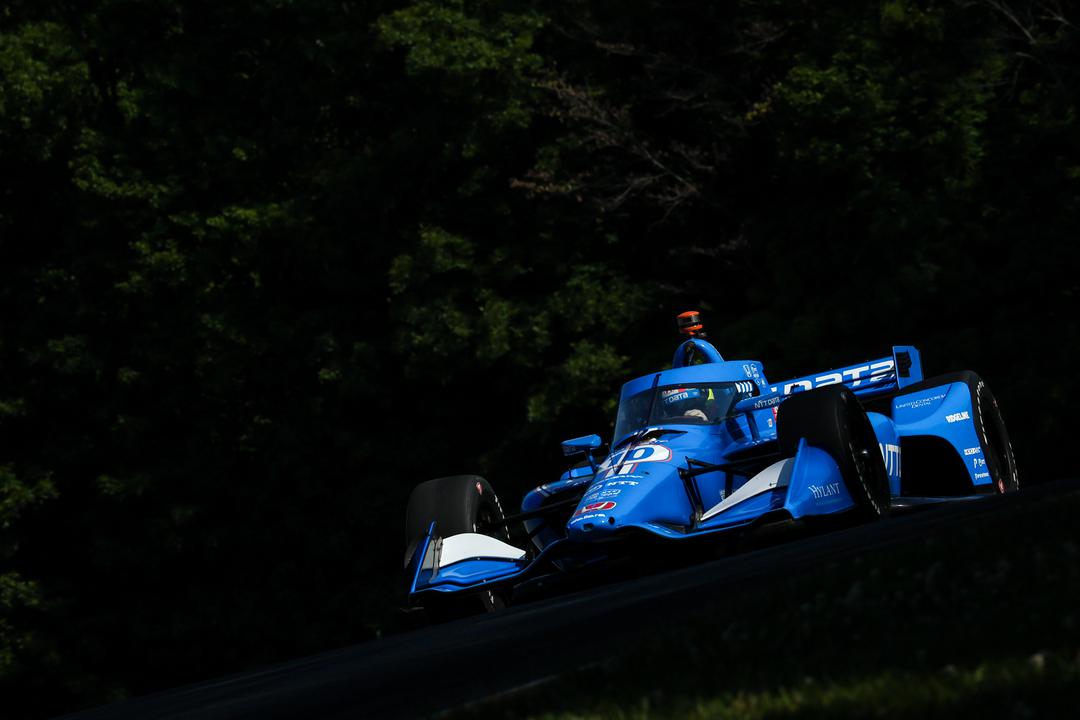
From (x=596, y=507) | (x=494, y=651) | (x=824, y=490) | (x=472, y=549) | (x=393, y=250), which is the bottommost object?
(x=494, y=651)

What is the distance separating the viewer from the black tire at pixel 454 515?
45.7 ft

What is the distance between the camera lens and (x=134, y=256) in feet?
95.2

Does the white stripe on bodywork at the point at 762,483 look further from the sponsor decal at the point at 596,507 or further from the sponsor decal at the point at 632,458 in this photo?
the sponsor decal at the point at 596,507

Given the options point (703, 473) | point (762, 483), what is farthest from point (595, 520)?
point (703, 473)

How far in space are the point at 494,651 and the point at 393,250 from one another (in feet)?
67.9

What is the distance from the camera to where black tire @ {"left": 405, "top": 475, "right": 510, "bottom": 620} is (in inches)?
548

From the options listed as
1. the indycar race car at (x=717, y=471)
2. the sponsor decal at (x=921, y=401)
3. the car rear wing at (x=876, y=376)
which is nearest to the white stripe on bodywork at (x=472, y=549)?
the indycar race car at (x=717, y=471)

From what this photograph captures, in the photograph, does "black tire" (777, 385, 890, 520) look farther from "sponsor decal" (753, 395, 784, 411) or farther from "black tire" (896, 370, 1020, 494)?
"black tire" (896, 370, 1020, 494)

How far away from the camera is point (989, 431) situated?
1525 cm

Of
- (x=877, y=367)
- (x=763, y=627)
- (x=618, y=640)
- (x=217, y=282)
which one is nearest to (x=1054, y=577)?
(x=763, y=627)

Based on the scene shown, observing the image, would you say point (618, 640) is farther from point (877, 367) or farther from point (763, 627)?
point (877, 367)

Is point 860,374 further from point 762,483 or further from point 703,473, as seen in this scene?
point 762,483

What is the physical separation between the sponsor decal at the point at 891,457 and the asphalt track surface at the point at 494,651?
2.72 metres

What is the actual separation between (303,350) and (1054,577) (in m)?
23.3
